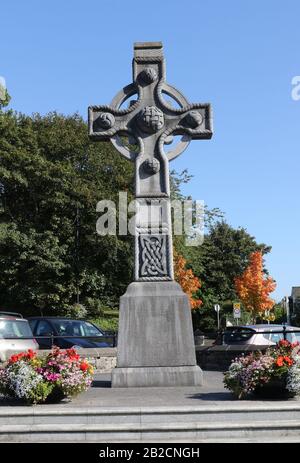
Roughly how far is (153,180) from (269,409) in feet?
17.1

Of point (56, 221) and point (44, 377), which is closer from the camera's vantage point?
point (44, 377)

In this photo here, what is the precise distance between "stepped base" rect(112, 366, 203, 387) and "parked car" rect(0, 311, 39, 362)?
4882 millimetres

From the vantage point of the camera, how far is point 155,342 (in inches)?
382

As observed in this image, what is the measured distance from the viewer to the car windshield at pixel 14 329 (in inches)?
580

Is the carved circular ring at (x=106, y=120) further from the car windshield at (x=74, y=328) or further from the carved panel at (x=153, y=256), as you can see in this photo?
the car windshield at (x=74, y=328)

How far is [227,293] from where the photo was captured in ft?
196

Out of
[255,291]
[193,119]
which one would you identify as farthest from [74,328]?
[255,291]

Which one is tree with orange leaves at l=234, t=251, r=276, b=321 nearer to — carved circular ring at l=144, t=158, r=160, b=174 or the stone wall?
the stone wall

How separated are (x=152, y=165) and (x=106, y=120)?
129 cm

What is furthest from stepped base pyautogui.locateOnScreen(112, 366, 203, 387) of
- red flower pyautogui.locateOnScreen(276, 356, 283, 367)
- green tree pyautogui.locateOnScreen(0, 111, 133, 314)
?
green tree pyautogui.locateOnScreen(0, 111, 133, 314)

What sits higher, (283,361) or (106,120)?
(106,120)

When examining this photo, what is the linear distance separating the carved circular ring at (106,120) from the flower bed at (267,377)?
17.6 ft

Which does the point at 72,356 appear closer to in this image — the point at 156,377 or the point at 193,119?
the point at 156,377

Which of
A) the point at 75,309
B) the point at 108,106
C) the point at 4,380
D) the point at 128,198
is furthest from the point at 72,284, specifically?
the point at 4,380
